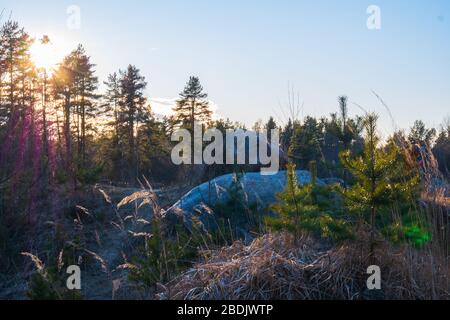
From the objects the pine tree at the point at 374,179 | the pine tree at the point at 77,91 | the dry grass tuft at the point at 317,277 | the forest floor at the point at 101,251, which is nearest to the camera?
the dry grass tuft at the point at 317,277

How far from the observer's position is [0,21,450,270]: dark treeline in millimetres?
7441

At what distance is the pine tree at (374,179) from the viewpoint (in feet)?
12.6

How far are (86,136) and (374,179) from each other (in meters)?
30.3

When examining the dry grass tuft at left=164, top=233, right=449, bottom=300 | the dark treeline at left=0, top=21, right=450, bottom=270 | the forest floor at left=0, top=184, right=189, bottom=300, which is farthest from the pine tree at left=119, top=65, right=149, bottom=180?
the dry grass tuft at left=164, top=233, right=449, bottom=300

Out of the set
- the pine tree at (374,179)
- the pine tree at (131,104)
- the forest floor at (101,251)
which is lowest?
the forest floor at (101,251)

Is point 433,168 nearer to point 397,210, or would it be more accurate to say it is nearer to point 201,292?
point 397,210

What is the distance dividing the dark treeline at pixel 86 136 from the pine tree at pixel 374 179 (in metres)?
0.35

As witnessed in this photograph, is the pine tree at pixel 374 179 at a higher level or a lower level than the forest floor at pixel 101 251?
higher

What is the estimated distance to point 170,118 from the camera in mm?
31234

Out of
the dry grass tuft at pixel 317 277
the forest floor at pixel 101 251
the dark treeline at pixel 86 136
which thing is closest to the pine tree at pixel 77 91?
the dark treeline at pixel 86 136

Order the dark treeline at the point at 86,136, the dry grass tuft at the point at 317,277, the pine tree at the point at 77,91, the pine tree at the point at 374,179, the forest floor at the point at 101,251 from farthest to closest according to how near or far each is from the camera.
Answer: the pine tree at the point at 77,91 < the dark treeline at the point at 86,136 < the forest floor at the point at 101,251 < the pine tree at the point at 374,179 < the dry grass tuft at the point at 317,277

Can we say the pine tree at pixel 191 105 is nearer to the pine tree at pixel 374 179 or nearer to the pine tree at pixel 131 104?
the pine tree at pixel 131 104
